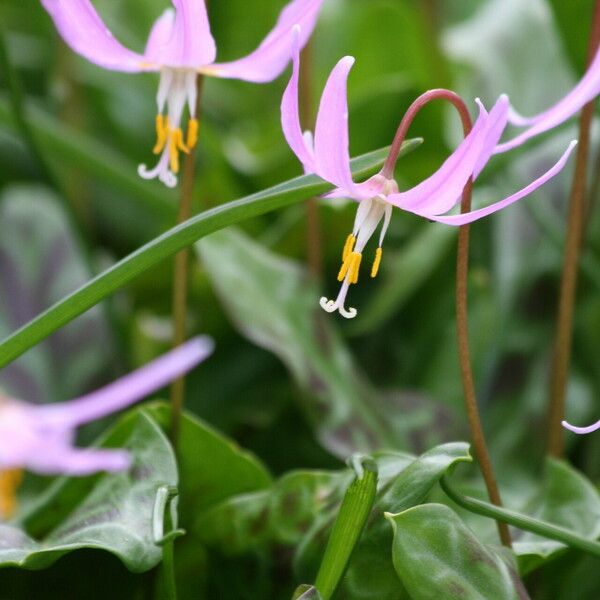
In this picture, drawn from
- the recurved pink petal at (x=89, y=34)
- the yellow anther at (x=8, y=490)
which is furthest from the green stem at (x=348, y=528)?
the recurved pink petal at (x=89, y=34)

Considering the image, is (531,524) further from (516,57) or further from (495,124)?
(516,57)

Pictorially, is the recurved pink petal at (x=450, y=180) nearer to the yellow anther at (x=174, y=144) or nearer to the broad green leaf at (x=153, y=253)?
the broad green leaf at (x=153, y=253)

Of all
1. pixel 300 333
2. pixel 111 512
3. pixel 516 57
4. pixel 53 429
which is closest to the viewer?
pixel 53 429

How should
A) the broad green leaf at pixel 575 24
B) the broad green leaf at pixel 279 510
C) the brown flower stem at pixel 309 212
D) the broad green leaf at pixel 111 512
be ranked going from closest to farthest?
1. the broad green leaf at pixel 111 512
2. the broad green leaf at pixel 279 510
3. the broad green leaf at pixel 575 24
4. the brown flower stem at pixel 309 212

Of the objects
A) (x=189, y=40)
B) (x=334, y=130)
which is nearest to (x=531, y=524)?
(x=334, y=130)

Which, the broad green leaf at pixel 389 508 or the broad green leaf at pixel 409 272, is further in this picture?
the broad green leaf at pixel 409 272

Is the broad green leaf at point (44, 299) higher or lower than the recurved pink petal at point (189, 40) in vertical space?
lower

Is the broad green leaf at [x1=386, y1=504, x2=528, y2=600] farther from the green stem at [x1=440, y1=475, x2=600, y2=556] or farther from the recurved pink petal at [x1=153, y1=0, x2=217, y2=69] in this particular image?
the recurved pink petal at [x1=153, y1=0, x2=217, y2=69]
